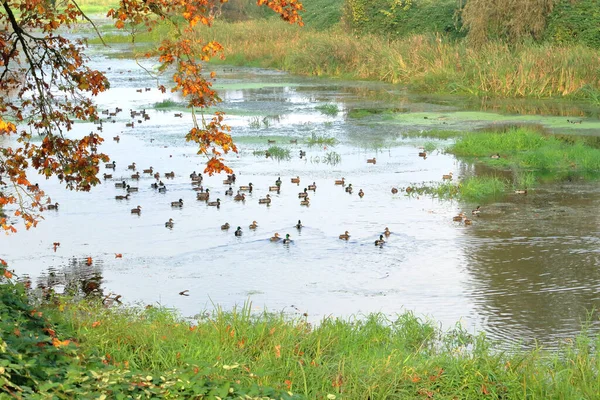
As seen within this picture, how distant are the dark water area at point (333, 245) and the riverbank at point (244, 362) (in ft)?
6.04

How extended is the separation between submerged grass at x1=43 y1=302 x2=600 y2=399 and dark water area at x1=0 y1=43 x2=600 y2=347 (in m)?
1.67

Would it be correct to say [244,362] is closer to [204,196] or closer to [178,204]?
[178,204]

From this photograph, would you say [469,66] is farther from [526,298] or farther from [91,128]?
[526,298]

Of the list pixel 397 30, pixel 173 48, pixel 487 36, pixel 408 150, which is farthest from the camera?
pixel 397 30

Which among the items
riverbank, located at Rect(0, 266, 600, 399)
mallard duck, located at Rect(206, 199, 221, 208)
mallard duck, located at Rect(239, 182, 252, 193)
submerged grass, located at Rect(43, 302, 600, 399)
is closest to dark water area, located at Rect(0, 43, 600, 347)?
mallard duck, located at Rect(206, 199, 221, 208)

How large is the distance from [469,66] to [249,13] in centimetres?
3636

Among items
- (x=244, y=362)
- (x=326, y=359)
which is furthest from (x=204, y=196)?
(x=244, y=362)

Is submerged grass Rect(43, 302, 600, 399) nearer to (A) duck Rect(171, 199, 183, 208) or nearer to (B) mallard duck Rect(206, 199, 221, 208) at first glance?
(A) duck Rect(171, 199, 183, 208)

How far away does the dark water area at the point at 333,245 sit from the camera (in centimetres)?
1112

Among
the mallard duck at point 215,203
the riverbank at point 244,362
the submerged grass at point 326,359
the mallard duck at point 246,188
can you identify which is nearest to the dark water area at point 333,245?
the mallard duck at point 215,203

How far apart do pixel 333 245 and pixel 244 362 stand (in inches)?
242

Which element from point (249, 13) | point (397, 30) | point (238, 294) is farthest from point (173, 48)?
point (249, 13)

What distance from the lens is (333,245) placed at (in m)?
13.7

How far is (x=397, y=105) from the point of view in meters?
29.6
